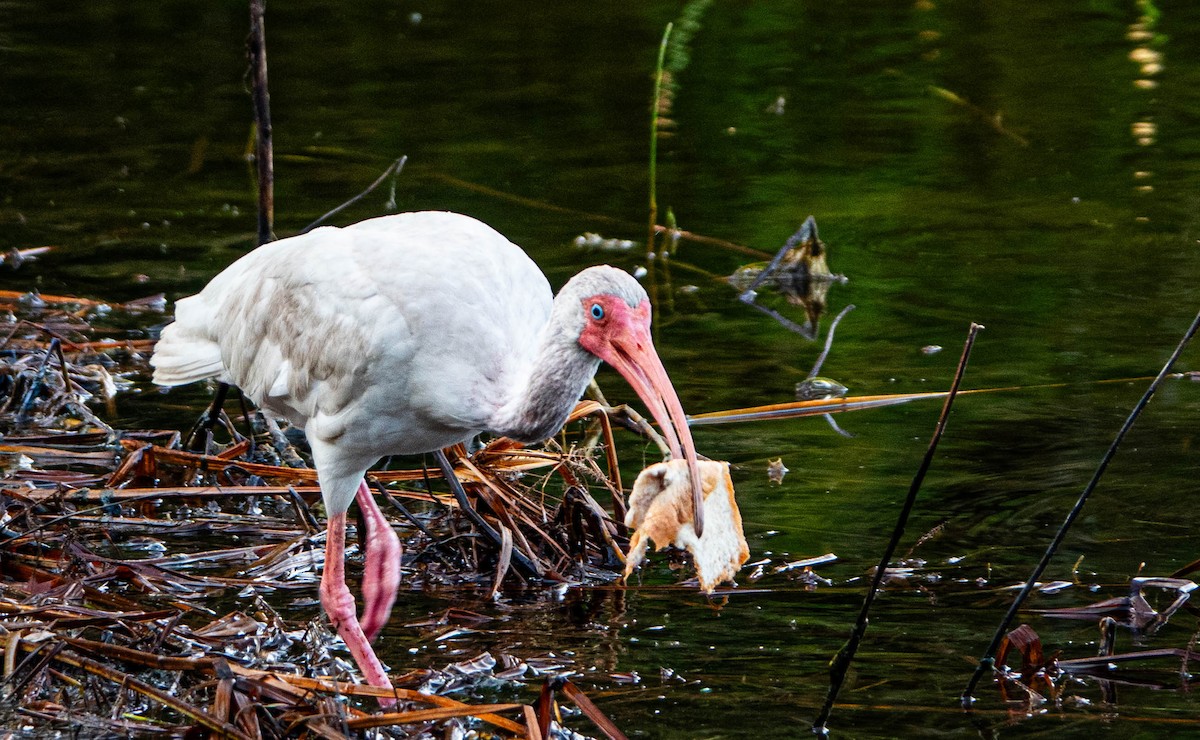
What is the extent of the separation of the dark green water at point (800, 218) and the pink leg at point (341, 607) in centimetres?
20

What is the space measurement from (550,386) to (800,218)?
6.49m

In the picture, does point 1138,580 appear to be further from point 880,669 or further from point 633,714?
point 633,714

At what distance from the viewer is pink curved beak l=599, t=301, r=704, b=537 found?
4.76 m

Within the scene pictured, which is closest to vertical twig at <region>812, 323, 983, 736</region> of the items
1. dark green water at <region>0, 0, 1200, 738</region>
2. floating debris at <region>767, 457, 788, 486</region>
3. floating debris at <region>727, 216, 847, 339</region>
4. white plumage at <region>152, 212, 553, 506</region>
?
dark green water at <region>0, 0, 1200, 738</region>

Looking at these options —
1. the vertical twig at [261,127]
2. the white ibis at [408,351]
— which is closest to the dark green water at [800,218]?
the white ibis at [408,351]

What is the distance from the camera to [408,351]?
17.4ft

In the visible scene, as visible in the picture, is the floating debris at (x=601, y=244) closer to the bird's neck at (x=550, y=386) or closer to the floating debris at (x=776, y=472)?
the floating debris at (x=776, y=472)

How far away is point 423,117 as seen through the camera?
1415 centimetres

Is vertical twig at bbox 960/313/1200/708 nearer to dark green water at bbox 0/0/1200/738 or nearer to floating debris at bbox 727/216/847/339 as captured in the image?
dark green water at bbox 0/0/1200/738

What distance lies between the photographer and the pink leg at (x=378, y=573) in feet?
19.1

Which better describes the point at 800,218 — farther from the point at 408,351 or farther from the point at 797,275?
the point at 408,351

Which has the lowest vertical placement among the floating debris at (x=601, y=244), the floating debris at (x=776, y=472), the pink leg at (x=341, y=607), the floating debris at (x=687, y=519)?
the floating debris at (x=601, y=244)

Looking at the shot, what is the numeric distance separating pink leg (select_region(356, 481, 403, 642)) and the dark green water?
3.9 inches

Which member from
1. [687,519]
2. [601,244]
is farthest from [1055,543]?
[601,244]
